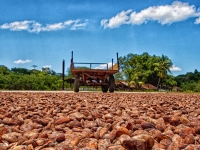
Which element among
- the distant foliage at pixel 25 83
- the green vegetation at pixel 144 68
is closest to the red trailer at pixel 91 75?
the distant foliage at pixel 25 83

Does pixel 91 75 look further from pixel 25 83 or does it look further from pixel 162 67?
pixel 162 67

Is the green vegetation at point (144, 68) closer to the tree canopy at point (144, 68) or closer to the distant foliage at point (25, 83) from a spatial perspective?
the tree canopy at point (144, 68)

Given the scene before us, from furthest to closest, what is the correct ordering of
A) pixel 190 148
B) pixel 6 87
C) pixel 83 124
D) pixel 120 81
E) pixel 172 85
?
pixel 172 85, pixel 120 81, pixel 6 87, pixel 83 124, pixel 190 148

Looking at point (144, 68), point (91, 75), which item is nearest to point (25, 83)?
point (91, 75)

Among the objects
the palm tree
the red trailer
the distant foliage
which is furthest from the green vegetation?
the red trailer

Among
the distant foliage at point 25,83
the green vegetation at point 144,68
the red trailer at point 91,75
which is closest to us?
the red trailer at point 91,75

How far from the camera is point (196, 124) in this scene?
275 centimetres

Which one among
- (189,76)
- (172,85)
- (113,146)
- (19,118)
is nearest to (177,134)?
(113,146)

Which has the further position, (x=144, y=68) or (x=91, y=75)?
(x=144, y=68)

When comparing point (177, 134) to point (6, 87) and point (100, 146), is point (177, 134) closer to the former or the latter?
point (100, 146)

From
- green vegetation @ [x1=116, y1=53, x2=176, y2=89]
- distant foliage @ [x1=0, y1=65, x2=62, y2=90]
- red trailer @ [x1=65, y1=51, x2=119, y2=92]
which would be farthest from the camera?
green vegetation @ [x1=116, y1=53, x2=176, y2=89]

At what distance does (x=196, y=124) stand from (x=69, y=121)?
1280 mm

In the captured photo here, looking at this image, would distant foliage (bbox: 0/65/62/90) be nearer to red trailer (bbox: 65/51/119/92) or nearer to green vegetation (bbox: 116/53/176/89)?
red trailer (bbox: 65/51/119/92)

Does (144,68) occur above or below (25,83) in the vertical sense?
above
